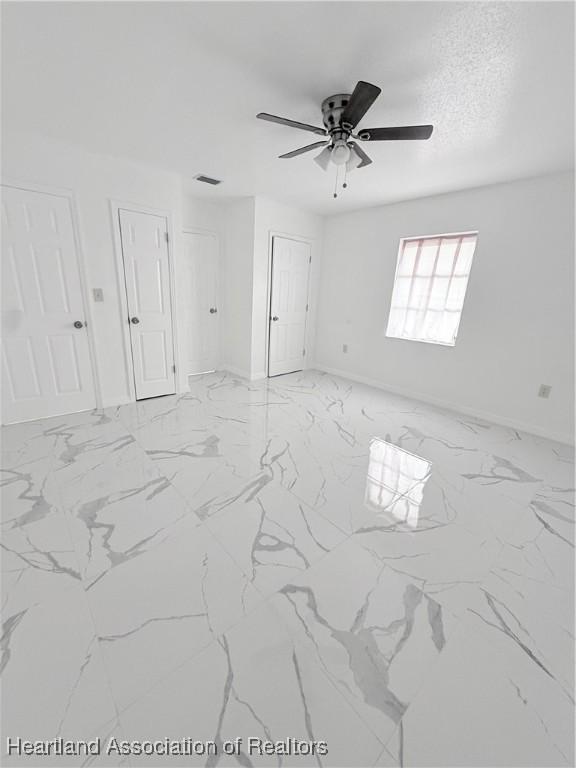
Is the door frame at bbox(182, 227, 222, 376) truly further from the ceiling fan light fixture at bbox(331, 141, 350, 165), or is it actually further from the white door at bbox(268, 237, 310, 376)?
the ceiling fan light fixture at bbox(331, 141, 350, 165)

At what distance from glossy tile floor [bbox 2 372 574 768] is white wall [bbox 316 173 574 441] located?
3.16 feet

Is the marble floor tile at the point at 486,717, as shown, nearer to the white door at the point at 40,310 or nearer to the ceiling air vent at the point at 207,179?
the white door at the point at 40,310

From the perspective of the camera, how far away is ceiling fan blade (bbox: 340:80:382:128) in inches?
59.6

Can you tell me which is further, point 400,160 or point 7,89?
point 400,160

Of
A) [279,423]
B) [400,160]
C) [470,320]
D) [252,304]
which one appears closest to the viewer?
[400,160]

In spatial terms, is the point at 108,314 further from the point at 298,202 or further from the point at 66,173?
the point at 298,202

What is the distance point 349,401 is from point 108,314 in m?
2.96

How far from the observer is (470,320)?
11.9 feet

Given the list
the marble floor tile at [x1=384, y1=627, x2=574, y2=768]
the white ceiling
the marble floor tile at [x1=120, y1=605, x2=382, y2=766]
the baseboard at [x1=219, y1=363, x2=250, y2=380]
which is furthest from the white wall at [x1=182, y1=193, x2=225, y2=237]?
the marble floor tile at [x1=384, y1=627, x2=574, y2=768]

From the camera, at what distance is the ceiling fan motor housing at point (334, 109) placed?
1.88 metres

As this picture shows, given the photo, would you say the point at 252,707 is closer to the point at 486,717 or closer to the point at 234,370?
the point at 486,717

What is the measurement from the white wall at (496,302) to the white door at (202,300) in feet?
6.78

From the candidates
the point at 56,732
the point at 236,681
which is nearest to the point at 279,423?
the point at 236,681

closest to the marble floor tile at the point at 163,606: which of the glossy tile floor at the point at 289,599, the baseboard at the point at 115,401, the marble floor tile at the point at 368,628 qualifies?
the glossy tile floor at the point at 289,599
